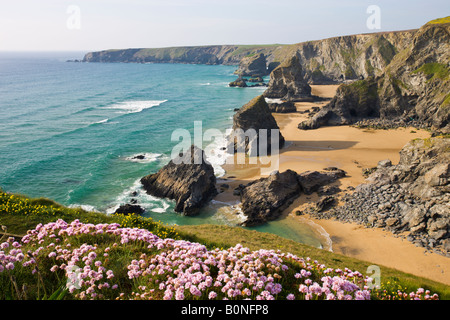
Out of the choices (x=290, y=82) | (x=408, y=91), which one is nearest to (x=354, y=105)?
(x=408, y=91)

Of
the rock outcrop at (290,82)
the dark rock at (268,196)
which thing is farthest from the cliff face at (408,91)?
the dark rock at (268,196)

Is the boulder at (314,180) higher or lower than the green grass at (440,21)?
lower

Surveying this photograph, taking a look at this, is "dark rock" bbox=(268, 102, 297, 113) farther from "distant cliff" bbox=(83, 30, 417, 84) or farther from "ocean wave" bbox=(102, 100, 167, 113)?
"distant cliff" bbox=(83, 30, 417, 84)

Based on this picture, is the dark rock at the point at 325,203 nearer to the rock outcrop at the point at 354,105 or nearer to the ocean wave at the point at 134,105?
the rock outcrop at the point at 354,105

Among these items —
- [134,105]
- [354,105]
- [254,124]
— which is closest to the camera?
[254,124]

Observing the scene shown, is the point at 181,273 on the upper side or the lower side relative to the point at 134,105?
lower

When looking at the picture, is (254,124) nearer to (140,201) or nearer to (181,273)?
(140,201)
